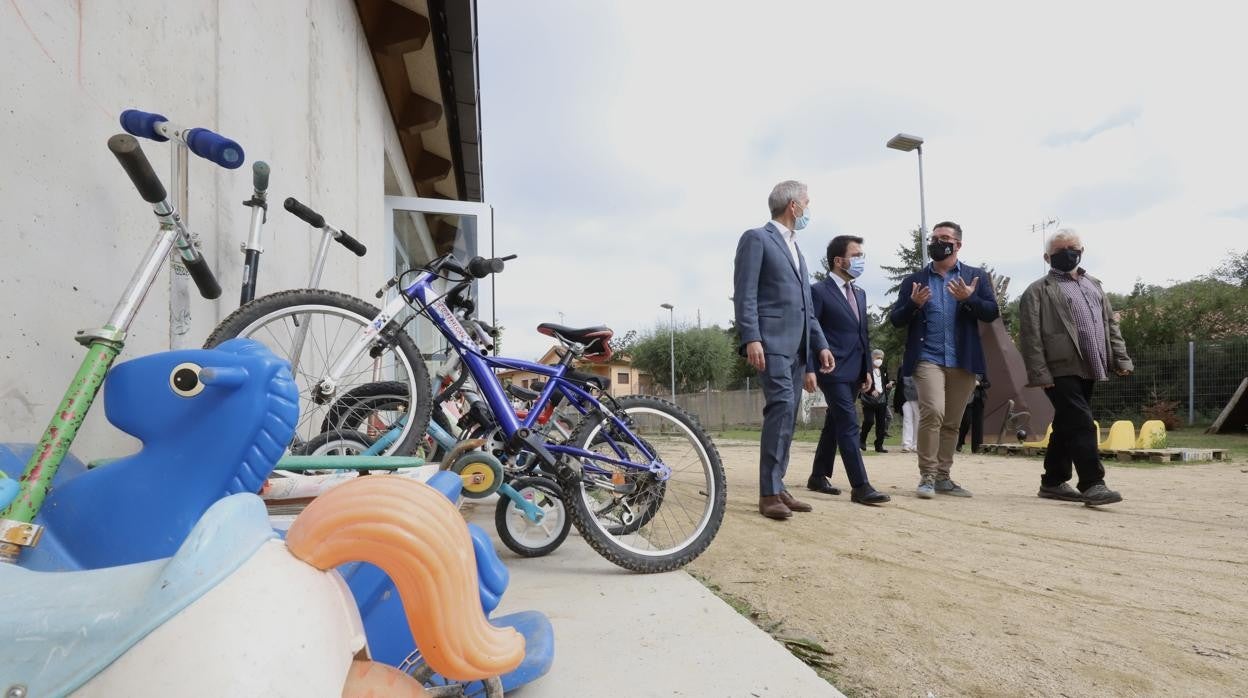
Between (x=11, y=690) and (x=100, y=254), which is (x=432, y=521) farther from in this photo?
(x=100, y=254)

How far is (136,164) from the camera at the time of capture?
1238 mm

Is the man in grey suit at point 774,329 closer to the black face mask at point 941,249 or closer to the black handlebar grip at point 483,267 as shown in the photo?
the black face mask at point 941,249

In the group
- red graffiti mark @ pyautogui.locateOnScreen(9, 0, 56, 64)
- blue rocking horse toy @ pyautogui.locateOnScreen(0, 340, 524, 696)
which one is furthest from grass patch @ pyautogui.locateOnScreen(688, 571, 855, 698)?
red graffiti mark @ pyautogui.locateOnScreen(9, 0, 56, 64)

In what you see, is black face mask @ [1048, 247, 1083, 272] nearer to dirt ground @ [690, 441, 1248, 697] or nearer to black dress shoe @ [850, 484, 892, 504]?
dirt ground @ [690, 441, 1248, 697]

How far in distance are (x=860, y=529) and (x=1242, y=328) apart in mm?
27501

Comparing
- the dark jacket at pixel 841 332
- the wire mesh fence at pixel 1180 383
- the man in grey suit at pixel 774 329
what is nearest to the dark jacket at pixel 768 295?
the man in grey suit at pixel 774 329

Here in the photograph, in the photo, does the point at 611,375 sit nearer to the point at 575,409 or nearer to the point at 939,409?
the point at 939,409

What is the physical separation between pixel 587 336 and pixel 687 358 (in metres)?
38.7

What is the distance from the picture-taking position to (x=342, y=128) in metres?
4.23

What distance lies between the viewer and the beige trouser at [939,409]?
470 cm

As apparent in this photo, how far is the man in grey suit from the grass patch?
4.95 feet

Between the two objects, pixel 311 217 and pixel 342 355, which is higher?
pixel 311 217

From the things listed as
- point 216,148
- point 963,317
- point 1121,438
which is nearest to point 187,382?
point 216,148

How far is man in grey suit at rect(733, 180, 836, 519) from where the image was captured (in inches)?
145
